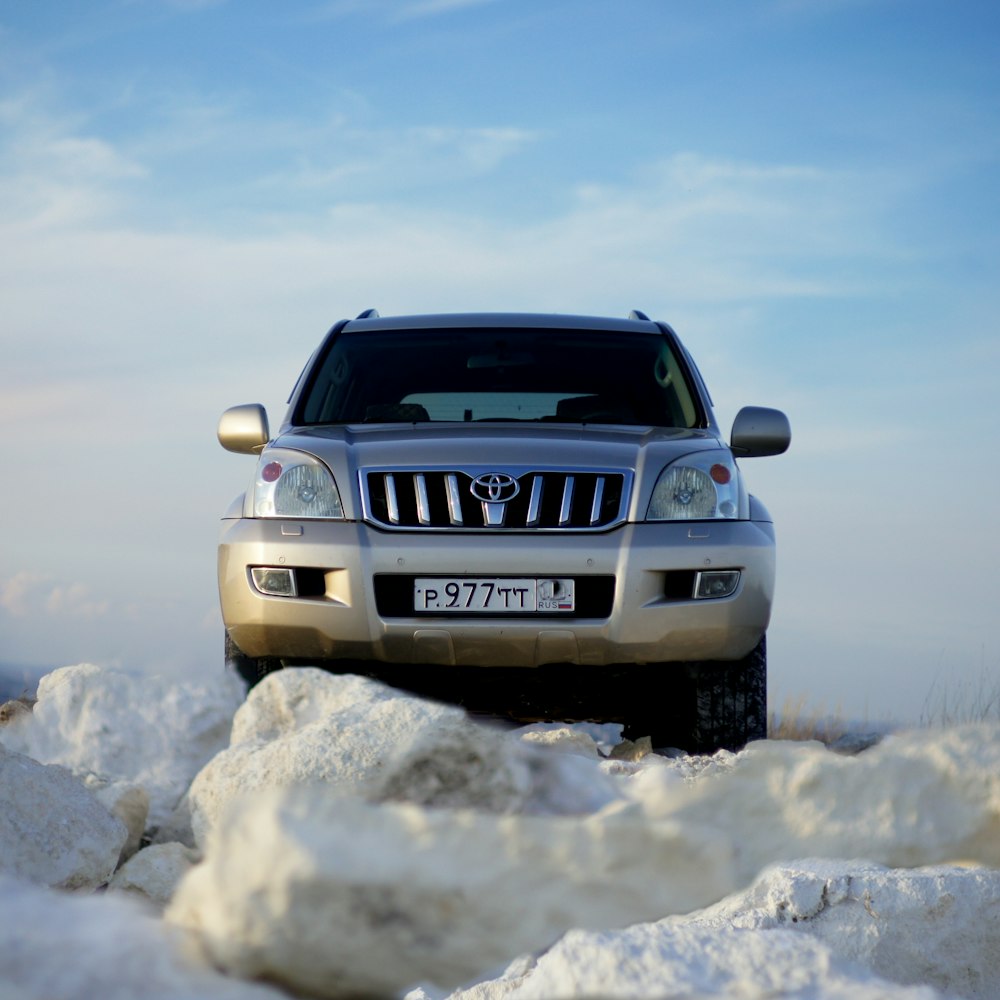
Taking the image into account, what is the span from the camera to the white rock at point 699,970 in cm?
111

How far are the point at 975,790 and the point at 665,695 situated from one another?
3.61m

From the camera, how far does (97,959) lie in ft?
3.24

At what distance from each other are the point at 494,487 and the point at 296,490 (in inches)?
32.0

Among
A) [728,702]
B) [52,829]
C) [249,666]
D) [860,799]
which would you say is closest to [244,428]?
[249,666]

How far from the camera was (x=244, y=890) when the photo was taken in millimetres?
1002

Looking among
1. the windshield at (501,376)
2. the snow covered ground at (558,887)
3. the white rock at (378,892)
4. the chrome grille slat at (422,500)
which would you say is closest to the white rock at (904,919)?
the snow covered ground at (558,887)

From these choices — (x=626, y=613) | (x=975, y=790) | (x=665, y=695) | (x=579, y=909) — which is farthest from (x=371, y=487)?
(x=579, y=909)

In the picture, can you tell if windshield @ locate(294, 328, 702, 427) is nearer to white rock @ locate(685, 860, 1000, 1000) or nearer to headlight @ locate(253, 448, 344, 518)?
headlight @ locate(253, 448, 344, 518)

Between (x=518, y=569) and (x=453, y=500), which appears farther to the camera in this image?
(x=453, y=500)

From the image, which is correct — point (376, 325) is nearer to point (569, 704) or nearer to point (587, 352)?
point (587, 352)

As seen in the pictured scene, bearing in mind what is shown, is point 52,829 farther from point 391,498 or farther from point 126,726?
point 391,498

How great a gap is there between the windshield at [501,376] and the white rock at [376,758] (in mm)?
2298

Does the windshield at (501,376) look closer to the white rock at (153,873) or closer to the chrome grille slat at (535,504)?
the chrome grille slat at (535,504)

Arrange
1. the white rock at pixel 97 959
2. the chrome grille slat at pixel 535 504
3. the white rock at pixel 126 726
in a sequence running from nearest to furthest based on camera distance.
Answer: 1. the white rock at pixel 97 959
2. the white rock at pixel 126 726
3. the chrome grille slat at pixel 535 504
